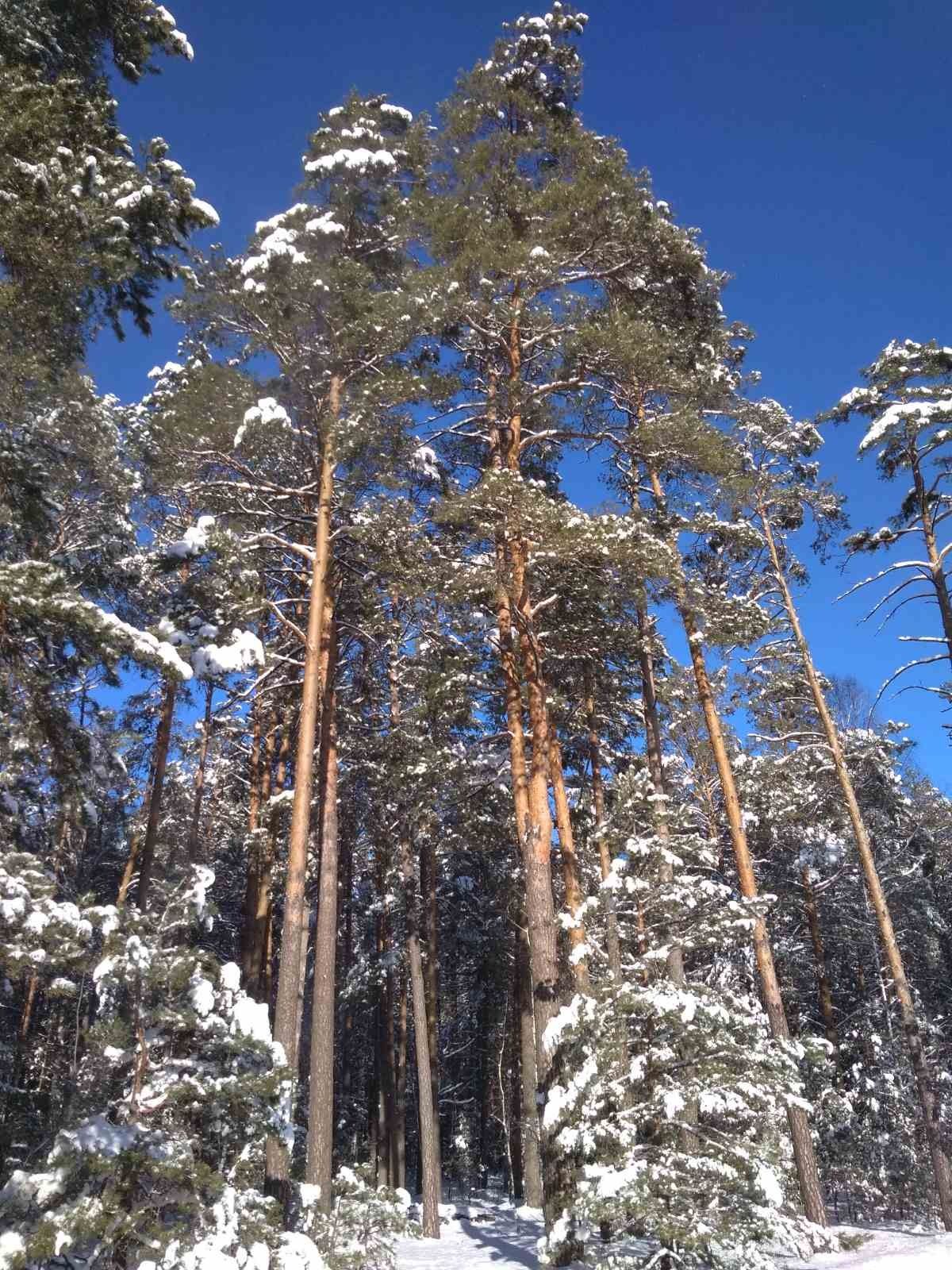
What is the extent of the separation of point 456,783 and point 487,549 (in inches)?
151

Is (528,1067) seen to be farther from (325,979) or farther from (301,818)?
(301,818)

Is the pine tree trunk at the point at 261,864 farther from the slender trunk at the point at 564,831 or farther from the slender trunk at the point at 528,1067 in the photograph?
the slender trunk at the point at 528,1067

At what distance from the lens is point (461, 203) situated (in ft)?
40.1

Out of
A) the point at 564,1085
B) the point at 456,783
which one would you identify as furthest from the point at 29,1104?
the point at 456,783

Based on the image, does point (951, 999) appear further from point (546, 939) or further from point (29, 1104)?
point (29, 1104)

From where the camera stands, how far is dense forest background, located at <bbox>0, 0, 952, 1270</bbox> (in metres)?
6.67

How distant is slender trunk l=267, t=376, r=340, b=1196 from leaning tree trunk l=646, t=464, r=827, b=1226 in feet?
16.1

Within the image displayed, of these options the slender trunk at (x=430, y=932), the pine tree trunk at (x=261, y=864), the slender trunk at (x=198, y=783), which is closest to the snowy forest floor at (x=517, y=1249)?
the slender trunk at (x=430, y=932)

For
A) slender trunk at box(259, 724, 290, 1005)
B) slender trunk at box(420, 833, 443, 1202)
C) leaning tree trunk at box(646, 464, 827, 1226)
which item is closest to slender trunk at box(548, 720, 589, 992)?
leaning tree trunk at box(646, 464, 827, 1226)

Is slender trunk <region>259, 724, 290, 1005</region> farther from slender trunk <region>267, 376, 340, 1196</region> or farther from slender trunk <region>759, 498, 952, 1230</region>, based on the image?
slender trunk <region>759, 498, 952, 1230</region>

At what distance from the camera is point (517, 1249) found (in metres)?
13.3

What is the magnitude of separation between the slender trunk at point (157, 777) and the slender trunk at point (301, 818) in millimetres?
3607

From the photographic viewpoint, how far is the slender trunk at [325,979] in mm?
9719

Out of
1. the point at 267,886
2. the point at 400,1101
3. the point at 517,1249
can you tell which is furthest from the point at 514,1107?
the point at 267,886
